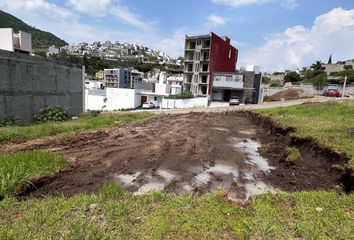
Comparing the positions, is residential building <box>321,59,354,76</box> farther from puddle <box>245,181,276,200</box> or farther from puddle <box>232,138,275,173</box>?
puddle <box>245,181,276,200</box>

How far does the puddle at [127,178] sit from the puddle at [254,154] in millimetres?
4744

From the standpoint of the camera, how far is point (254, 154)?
11.9 m

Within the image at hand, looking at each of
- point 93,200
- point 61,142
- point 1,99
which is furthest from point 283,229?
point 1,99

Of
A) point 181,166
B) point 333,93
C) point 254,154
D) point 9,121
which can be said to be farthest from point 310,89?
point 9,121

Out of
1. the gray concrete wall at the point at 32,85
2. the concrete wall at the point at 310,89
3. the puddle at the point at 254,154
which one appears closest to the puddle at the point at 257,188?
the puddle at the point at 254,154

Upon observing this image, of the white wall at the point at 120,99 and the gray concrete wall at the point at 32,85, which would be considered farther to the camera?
the white wall at the point at 120,99

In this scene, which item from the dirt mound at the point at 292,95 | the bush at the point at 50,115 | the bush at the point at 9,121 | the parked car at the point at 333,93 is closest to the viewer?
the bush at the point at 9,121

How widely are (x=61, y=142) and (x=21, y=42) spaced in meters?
21.3

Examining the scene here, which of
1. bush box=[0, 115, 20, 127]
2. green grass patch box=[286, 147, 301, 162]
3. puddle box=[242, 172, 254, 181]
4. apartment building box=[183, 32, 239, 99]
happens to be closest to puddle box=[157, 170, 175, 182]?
puddle box=[242, 172, 254, 181]

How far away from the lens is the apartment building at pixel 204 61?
56281mm

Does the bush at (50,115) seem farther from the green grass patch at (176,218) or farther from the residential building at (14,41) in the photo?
the green grass patch at (176,218)

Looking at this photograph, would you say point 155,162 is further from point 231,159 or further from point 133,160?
point 231,159

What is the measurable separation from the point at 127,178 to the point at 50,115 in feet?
54.7

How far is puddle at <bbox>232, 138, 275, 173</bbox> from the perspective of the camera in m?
9.97
